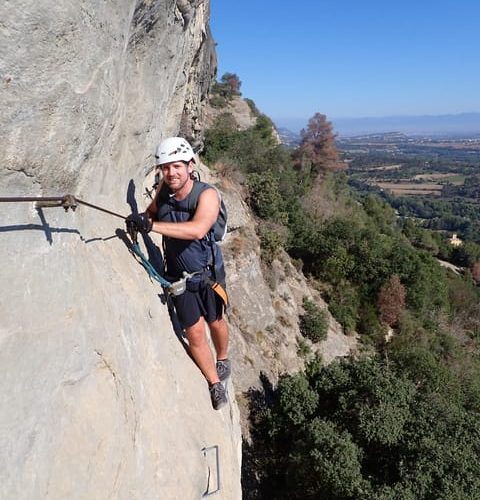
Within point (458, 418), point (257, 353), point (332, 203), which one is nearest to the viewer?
point (458, 418)

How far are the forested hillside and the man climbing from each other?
750cm

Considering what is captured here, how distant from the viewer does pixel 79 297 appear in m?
3.60

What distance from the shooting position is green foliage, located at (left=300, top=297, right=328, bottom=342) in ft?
70.4

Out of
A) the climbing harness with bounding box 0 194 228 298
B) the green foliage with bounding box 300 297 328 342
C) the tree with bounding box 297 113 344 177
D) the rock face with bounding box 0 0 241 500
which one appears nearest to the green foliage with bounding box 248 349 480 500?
the green foliage with bounding box 300 297 328 342

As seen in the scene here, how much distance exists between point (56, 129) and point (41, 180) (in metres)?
0.39

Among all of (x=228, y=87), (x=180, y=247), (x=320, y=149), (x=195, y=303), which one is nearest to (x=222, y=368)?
(x=195, y=303)

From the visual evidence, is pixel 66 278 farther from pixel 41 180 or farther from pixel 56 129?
pixel 56 129

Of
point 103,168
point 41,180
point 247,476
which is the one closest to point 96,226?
point 103,168

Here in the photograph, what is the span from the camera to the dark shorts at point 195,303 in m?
5.41

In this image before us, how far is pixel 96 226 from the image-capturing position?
14.1ft

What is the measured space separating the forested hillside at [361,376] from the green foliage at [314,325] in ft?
0.18

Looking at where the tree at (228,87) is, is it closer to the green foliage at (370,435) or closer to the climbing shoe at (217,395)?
the green foliage at (370,435)

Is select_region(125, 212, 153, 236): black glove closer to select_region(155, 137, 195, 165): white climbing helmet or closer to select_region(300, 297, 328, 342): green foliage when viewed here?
select_region(155, 137, 195, 165): white climbing helmet

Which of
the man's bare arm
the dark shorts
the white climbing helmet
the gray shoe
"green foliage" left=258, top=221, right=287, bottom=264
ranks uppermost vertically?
the white climbing helmet
